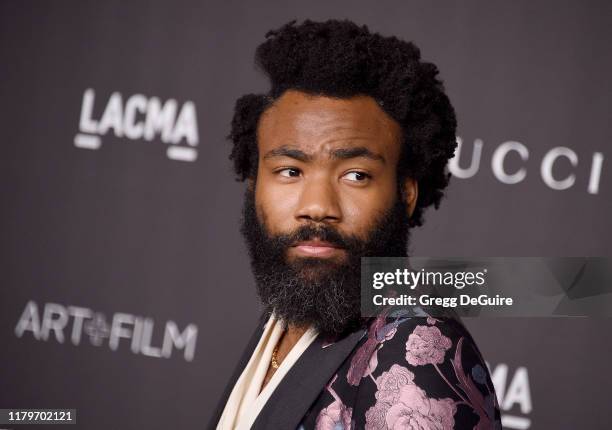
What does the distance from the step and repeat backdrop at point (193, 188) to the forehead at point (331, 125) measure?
1.97 m

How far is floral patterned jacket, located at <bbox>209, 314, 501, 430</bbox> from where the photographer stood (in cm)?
151

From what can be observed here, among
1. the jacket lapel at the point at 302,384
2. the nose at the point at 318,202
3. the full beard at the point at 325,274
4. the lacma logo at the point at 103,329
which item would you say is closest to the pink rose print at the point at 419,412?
the jacket lapel at the point at 302,384

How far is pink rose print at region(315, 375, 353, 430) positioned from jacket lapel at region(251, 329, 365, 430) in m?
0.04

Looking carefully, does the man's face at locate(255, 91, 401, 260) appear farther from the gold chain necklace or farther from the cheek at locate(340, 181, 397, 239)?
the gold chain necklace

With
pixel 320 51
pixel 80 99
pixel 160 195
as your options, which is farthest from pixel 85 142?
pixel 320 51

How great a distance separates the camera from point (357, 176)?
6.17 feet

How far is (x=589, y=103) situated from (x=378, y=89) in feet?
6.96

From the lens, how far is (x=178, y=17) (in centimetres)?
434

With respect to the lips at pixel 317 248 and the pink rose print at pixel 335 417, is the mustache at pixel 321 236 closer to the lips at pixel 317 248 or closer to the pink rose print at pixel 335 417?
the lips at pixel 317 248

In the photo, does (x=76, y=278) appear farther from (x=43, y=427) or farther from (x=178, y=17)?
(x=178, y=17)

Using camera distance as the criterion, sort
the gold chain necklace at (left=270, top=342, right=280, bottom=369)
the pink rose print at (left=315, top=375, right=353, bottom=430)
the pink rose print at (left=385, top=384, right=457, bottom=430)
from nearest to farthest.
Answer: the pink rose print at (left=385, top=384, right=457, bottom=430) < the pink rose print at (left=315, top=375, right=353, bottom=430) < the gold chain necklace at (left=270, top=342, right=280, bottom=369)

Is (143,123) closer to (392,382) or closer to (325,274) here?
(325,274)

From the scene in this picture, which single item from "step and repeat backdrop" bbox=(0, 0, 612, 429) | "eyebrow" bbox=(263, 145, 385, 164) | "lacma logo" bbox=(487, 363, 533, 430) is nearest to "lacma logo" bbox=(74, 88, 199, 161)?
"step and repeat backdrop" bbox=(0, 0, 612, 429)

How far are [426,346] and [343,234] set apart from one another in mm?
368
